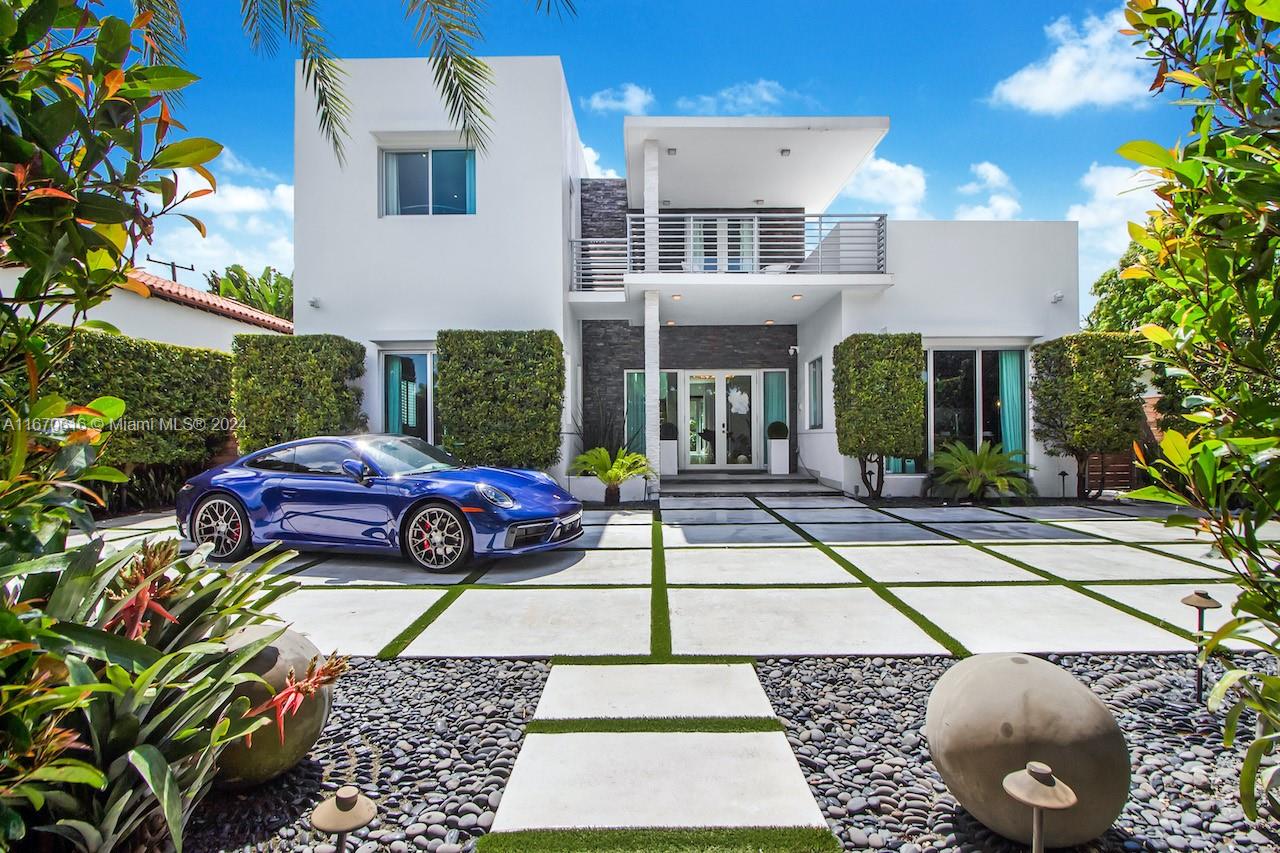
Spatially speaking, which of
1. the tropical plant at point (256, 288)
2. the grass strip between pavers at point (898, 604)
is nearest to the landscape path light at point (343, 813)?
the grass strip between pavers at point (898, 604)

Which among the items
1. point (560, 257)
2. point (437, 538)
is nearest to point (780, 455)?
point (560, 257)

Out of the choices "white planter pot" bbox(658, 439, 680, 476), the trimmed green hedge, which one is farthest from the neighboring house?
"white planter pot" bbox(658, 439, 680, 476)

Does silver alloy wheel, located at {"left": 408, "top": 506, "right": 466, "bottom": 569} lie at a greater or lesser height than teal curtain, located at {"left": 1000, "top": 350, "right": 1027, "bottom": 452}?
lesser

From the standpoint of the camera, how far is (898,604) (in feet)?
13.5

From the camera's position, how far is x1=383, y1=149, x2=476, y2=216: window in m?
9.68

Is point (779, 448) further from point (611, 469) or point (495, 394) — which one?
point (495, 394)

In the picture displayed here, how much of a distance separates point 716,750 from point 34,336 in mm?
2377

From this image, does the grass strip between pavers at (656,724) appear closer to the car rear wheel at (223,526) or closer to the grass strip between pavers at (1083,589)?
the grass strip between pavers at (1083,589)

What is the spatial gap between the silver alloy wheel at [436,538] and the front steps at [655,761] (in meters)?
2.51

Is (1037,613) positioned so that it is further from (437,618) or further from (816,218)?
(816,218)

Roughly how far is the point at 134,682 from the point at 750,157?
11166mm

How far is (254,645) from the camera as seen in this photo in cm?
170

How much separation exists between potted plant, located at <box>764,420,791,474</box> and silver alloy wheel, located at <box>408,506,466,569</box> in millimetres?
8940

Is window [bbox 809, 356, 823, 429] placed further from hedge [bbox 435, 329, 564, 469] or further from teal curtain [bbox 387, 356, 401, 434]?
teal curtain [bbox 387, 356, 401, 434]
